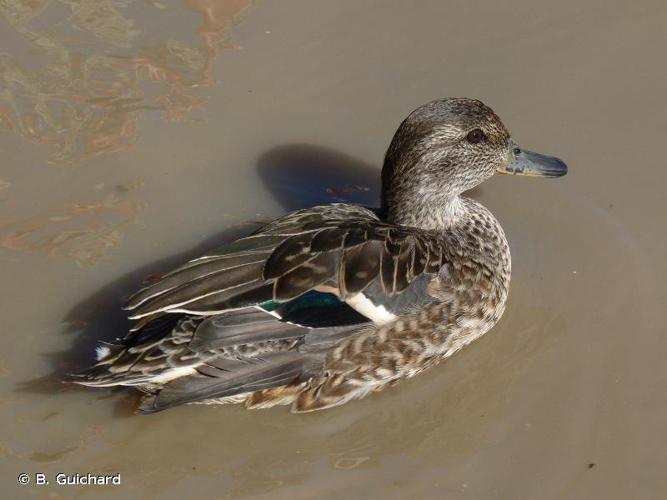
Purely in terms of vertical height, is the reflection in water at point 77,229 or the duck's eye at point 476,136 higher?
the duck's eye at point 476,136

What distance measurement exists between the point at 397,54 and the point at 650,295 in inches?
101

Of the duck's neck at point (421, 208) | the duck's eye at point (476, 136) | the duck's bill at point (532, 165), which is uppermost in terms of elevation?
the duck's eye at point (476, 136)

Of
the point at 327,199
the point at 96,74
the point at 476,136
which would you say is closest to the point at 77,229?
the point at 96,74

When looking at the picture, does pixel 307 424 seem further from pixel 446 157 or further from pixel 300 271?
pixel 446 157

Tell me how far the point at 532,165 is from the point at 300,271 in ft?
6.04

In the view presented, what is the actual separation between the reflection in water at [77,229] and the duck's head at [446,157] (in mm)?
1677

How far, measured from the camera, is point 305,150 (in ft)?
22.8

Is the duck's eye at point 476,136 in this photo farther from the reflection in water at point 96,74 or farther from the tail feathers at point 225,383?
the reflection in water at point 96,74

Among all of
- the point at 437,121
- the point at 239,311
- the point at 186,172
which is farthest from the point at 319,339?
the point at 186,172

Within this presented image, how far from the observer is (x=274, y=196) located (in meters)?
6.71

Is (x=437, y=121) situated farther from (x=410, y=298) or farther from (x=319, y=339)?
(x=319, y=339)

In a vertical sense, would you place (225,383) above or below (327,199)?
below

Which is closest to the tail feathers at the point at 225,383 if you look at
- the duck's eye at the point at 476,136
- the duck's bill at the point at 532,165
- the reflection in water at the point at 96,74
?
the duck's eye at the point at 476,136

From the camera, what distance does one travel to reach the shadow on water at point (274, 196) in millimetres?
5844
